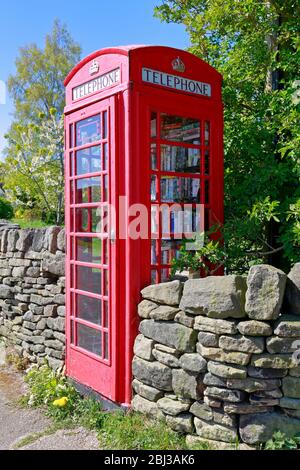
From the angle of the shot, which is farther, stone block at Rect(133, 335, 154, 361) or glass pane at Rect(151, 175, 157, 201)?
glass pane at Rect(151, 175, 157, 201)

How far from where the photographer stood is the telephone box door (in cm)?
358

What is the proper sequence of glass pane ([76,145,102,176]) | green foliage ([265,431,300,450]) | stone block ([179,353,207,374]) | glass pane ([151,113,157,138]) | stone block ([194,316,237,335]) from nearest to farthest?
green foliage ([265,431,300,450]) < stone block ([194,316,237,335]) < stone block ([179,353,207,374]) < glass pane ([151,113,157,138]) < glass pane ([76,145,102,176])

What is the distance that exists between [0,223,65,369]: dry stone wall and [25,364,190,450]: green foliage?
32cm

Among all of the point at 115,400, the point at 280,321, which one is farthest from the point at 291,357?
the point at 115,400

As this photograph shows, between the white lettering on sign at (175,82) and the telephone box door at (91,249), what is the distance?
1.17 feet

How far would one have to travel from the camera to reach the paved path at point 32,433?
3301 mm

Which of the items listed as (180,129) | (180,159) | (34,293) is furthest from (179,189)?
(34,293)

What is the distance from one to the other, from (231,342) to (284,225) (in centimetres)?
162

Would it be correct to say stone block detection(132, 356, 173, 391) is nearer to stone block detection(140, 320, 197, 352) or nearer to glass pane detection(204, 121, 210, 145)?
stone block detection(140, 320, 197, 352)

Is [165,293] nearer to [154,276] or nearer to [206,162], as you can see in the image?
[154,276]

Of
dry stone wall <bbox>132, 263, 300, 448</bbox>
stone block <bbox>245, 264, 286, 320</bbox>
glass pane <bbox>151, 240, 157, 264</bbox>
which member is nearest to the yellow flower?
dry stone wall <bbox>132, 263, 300, 448</bbox>

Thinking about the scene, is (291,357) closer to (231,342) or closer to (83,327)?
(231,342)

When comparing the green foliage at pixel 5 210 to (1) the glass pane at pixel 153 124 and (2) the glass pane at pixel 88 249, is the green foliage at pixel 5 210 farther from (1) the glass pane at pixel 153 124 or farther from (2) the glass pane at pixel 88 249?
(1) the glass pane at pixel 153 124

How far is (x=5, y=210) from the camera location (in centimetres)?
1730
